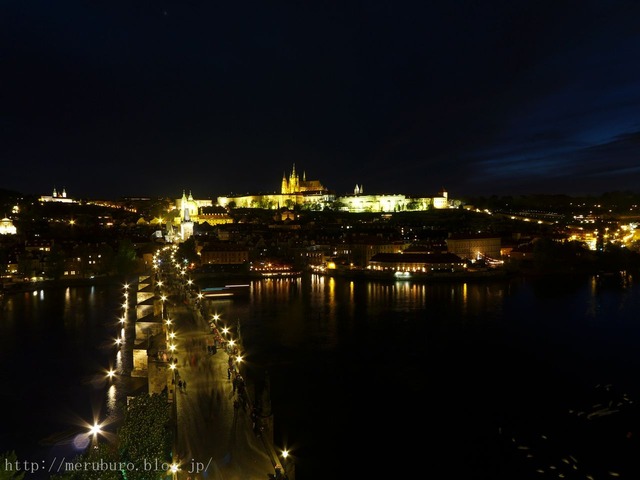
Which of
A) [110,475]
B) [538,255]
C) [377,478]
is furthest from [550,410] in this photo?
[538,255]

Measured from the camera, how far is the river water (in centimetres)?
510

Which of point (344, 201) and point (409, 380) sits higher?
point (344, 201)

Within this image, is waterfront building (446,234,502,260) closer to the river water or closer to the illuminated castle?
the river water

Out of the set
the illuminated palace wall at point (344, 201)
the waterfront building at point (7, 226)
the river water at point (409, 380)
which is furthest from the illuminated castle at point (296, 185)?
the river water at point (409, 380)

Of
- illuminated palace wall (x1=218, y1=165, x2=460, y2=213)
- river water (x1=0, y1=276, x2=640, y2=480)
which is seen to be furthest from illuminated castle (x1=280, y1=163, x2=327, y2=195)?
river water (x1=0, y1=276, x2=640, y2=480)

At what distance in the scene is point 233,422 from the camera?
407cm

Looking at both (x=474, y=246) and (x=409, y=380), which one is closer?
(x=409, y=380)

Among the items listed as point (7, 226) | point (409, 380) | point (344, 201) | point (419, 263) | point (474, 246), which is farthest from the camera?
point (344, 201)

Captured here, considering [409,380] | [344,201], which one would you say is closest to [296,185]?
[344,201]

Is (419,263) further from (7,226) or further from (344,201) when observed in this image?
(344,201)

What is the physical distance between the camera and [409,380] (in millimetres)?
7168

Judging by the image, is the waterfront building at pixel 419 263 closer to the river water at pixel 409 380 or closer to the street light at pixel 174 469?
the river water at pixel 409 380

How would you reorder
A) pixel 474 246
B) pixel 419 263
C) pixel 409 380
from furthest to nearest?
pixel 474 246 < pixel 419 263 < pixel 409 380

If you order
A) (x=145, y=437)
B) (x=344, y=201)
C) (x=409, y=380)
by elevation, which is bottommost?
(x=409, y=380)
